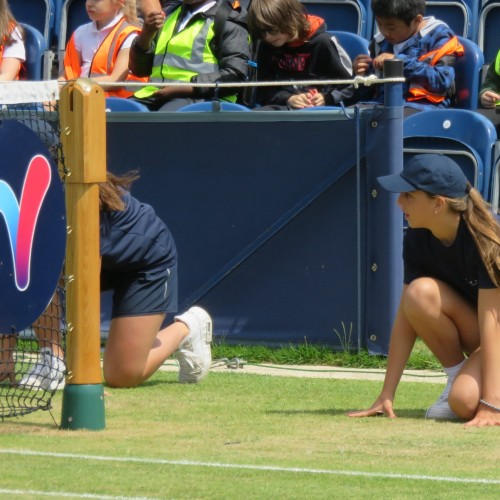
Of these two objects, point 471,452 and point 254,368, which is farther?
point 254,368

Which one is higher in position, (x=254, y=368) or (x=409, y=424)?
(x=409, y=424)

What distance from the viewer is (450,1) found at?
953cm

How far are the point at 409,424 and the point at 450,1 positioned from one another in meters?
5.06

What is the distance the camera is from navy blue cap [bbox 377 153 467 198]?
5246 mm

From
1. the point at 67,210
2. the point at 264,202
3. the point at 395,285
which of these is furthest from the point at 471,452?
the point at 264,202

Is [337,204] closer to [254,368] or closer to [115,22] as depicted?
[254,368]

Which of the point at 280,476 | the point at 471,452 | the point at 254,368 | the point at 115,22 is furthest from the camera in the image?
the point at 115,22

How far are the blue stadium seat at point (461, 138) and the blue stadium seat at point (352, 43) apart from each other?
133cm

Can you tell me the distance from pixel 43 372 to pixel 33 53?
428cm

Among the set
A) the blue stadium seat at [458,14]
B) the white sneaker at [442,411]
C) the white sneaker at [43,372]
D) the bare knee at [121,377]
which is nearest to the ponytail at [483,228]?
the white sneaker at [442,411]

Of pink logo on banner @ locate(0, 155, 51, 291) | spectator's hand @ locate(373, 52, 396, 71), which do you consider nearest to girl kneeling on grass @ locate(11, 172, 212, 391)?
pink logo on banner @ locate(0, 155, 51, 291)

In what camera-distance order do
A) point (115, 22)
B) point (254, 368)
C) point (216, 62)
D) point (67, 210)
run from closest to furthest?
1. point (67, 210)
2. point (254, 368)
3. point (216, 62)
4. point (115, 22)

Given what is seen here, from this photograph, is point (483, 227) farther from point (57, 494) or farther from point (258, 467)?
point (57, 494)

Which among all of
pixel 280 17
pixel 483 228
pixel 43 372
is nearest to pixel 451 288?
pixel 483 228
